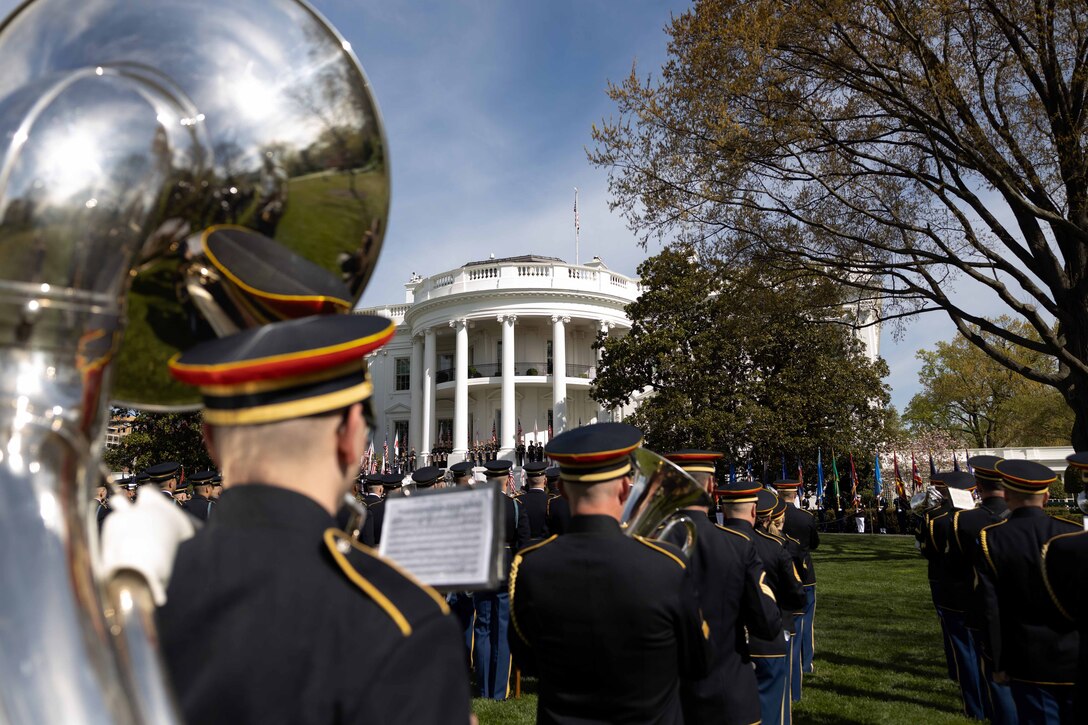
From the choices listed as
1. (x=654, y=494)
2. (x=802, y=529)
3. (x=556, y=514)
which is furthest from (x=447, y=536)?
(x=802, y=529)

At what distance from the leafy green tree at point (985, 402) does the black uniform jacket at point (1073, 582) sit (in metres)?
46.5

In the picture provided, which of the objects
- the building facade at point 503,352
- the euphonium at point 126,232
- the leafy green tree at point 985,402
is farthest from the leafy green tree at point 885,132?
the leafy green tree at point 985,402

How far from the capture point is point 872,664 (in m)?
9.46

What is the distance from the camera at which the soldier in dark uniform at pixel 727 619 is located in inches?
171

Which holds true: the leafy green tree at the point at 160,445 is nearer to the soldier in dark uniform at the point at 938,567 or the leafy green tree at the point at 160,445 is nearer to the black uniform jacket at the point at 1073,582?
the soldier in dark uniform at the point at 938,567

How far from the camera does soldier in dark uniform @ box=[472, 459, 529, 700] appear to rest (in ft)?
29.3

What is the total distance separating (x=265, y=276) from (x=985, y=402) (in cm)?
5826

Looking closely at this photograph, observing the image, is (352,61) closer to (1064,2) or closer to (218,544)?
(218,544)

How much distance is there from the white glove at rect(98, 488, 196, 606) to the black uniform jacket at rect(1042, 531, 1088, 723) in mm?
4578

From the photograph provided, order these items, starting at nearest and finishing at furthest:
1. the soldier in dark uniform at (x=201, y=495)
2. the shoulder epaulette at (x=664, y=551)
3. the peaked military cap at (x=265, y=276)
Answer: the peaked military cap at (x=265, y=276)
the shoulder epaulette at (x=664, y=551)
the soldier in dark uniform at (x=201, y=495)

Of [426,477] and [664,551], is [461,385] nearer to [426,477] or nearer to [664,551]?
[426,477]

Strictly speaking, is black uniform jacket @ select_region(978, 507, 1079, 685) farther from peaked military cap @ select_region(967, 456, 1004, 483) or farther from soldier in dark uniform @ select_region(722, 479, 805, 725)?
peaked military cap @ select_region(967, 456, 1004, 483)

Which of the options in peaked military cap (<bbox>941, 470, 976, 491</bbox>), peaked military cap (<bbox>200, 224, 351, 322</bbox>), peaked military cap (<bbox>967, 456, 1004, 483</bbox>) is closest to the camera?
peaked military cap (<bbox>200, 224, 351, 322</bbox>)

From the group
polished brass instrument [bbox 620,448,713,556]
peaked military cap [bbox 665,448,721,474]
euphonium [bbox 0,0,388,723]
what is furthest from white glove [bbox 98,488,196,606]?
peaked military cap [bbox 665,448,721,474]
